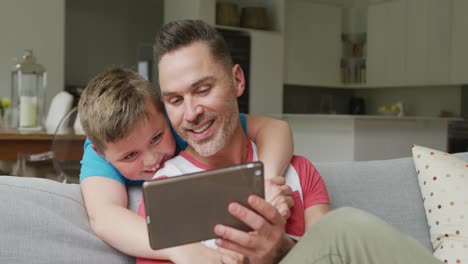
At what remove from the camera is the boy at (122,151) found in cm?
112

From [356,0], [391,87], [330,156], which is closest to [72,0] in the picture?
[356,0]

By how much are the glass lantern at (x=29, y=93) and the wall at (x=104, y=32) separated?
508 centimetres

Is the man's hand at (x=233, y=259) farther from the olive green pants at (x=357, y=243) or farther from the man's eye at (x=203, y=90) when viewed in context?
the man's eye at (x=203, y=90)

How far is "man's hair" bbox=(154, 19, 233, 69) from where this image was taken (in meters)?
1.22

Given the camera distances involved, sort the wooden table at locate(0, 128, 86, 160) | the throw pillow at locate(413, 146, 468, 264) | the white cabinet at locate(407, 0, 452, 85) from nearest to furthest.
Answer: the throw pillow at locate(413, 146, 468, 264) < the wooden table at locate(0, 128, 86, 160) < the white cabinet at locate(407, 0, 452, 85)

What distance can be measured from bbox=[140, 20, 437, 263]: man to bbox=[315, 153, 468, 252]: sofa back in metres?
0.24

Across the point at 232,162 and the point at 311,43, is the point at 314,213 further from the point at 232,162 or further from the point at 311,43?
the point at 311,43

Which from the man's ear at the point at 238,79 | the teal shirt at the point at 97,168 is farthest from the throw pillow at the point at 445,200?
the teal shirt at the point at 97,168

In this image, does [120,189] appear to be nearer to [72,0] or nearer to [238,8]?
[238,8]

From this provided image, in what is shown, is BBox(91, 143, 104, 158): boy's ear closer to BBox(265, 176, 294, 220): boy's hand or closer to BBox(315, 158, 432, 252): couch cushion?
BBox(265, 176, 294, 220): boy's hand

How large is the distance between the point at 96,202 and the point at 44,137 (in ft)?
6.46

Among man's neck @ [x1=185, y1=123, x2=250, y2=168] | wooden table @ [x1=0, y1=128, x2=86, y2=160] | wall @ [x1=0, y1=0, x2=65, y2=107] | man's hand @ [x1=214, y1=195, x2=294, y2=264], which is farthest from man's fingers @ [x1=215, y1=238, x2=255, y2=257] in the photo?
wall @ [x1=0, y1=0, x2=65, y2=107]

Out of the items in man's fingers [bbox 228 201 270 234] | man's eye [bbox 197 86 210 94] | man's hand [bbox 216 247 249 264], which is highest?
man's eye [bbox 197 86 210 94]

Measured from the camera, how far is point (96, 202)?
3.85ft
